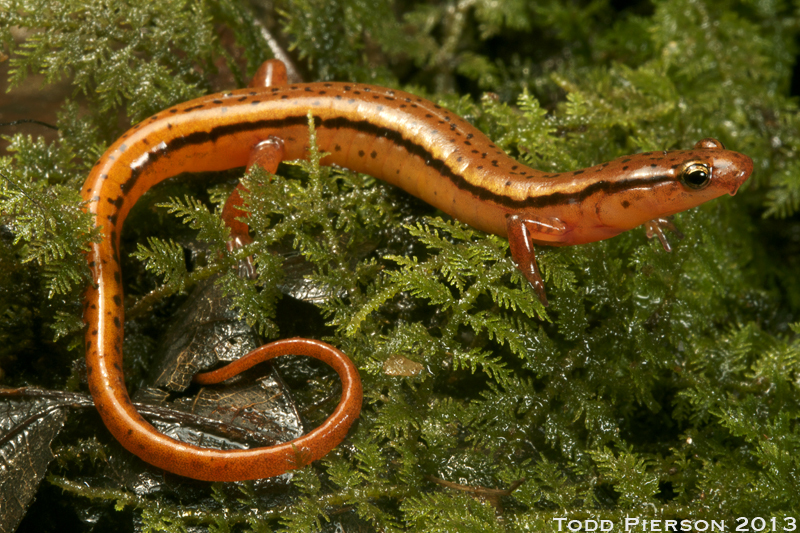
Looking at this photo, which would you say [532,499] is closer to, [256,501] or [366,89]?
[256,501]

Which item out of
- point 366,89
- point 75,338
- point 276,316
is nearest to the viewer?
point 75,338

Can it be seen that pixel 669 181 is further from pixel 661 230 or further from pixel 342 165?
pixel 342 165

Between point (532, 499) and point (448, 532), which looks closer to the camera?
point (448, 532)

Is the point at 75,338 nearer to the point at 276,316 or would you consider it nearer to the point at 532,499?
the point at 276,316

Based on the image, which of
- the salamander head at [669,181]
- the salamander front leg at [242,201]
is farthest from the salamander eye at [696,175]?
the salamander front leg at [242,201]

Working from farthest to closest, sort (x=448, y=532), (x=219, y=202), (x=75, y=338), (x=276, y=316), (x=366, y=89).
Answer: (x=366, y=89) < (x=219, y=202) < (x=276, y=316) < (x=75, y=338) < (x=448, y=532)

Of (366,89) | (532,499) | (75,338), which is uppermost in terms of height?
(366,89)

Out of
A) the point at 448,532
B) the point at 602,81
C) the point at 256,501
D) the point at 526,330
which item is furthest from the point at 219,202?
the point at 602,81

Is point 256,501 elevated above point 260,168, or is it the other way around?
point 260,168
